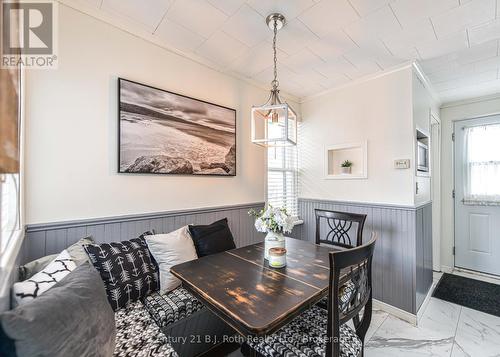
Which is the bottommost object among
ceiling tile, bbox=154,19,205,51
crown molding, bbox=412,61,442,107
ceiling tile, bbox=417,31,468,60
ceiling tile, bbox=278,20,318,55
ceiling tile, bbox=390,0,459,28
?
crown molding, bbox=412,61,442,107

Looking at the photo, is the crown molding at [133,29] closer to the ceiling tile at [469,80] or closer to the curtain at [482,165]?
the ceiling tile at [469,80]

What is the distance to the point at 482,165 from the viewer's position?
3174 millimetres

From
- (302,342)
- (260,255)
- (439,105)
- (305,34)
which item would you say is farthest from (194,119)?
(439,105)

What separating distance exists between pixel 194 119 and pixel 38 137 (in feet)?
3.81

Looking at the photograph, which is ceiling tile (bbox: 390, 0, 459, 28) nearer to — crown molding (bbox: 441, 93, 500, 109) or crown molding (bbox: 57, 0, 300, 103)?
crown molding (bbox: 57, 0, 300, 103)

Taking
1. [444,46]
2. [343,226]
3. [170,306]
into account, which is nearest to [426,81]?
[444,46]

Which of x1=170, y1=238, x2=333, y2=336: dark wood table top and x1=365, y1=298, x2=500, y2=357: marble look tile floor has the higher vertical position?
x1=170, y1=238, x2=333, y2=336: dark wood table top

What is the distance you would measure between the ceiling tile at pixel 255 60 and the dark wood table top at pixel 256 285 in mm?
1817

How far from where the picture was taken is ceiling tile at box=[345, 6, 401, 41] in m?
1.69

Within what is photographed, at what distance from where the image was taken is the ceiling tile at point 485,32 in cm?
178

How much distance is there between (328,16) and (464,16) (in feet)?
3.28

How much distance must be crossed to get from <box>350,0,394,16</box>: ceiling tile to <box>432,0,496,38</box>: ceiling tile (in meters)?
0.48

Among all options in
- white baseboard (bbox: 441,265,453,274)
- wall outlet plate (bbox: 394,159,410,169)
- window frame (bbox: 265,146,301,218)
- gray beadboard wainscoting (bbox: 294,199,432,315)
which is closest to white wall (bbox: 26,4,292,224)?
window frame (bbox: 265,146,301,218)

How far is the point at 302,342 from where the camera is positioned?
1208 mm
